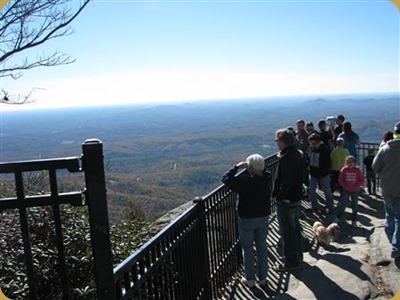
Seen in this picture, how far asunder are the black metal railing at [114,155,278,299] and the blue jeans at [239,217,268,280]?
0.35m

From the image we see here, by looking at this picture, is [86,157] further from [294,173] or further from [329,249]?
[329,249]

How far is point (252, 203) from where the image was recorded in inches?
198

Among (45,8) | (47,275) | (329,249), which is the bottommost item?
(329,249)

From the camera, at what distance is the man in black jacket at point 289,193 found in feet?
18.0

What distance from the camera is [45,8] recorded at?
15.5 feet

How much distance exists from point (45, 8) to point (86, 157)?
3054 millimetres

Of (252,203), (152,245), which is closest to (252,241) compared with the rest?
(252,203)

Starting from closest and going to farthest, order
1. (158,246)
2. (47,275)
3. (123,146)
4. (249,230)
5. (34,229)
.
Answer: (158,246) → (47,275) → (34,229) → (249,230) → (123,146)

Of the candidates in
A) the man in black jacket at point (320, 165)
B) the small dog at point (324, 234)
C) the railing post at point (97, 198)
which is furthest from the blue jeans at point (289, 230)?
the railing post at point (97, 198)

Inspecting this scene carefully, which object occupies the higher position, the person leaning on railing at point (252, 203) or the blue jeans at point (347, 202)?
the person leaning on railing at point (252, 203)

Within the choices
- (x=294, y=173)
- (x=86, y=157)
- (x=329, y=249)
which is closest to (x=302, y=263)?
(x=329, y=249)

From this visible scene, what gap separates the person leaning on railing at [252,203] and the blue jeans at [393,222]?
1574 millimetres

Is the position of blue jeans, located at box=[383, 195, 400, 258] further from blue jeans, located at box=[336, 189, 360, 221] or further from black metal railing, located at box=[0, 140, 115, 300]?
black metal railing, located at box=[0, 140, 115, 300]

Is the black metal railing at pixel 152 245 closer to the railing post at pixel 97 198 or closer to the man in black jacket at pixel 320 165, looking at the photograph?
the railing post at pixel 97 198
